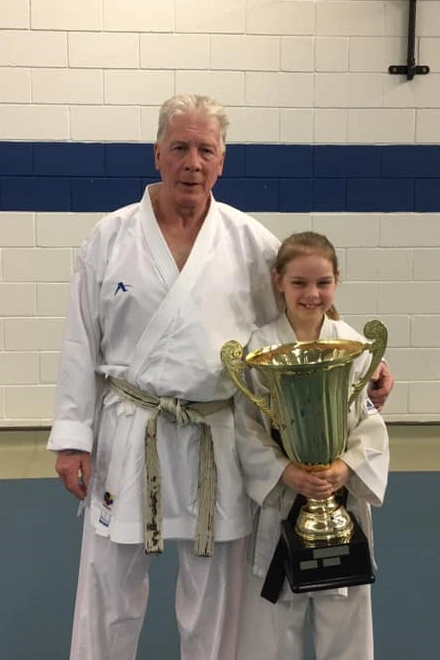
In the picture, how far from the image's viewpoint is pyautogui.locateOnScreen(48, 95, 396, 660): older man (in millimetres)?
2115

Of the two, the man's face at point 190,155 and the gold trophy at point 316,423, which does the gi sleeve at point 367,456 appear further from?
the man's face at point 190,155

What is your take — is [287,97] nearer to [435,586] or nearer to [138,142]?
[138,142]

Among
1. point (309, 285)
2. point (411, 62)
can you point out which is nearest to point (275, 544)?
point (309, 285)

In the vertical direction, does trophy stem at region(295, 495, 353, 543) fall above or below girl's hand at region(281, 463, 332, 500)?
below

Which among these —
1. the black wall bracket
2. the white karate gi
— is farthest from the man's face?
the black wall bracket

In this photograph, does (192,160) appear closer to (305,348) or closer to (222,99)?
(305,348)

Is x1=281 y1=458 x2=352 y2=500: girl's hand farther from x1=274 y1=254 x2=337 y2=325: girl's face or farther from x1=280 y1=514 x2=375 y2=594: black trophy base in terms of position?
x1=274 y1=254 x2=337 y2=325: girl's face

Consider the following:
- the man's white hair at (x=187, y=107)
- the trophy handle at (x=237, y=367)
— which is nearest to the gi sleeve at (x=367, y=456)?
the trophy handle at (x=237, y=367)

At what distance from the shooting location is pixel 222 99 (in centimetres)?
477

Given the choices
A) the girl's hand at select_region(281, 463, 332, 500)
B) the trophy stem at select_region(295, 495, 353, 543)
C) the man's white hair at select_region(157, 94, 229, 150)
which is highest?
the man's white hair at select_region(157, 94, 229, 150)

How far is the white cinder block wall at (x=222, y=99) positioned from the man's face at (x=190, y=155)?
2734mm

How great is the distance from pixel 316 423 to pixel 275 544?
437 millimetres

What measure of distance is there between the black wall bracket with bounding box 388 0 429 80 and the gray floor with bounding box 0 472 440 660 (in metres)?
2.43

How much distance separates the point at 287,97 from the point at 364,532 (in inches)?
127
